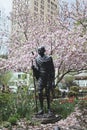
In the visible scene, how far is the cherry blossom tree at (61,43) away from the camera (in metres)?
18.5

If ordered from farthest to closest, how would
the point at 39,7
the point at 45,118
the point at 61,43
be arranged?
1. the point at 39,7
2. the point at 61,43
3. the point at 45,118

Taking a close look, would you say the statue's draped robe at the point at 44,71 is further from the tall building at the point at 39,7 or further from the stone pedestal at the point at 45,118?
the tall building at the point at 39,7

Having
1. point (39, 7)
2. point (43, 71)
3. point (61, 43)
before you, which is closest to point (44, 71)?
point (43, 71)

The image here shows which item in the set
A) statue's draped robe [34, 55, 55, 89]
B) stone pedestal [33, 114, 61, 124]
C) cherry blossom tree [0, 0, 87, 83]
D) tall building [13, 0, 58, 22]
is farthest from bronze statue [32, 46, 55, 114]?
tall building [13, 0, 58, 22]

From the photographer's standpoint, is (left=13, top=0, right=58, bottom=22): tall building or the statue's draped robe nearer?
the statue's draped robe

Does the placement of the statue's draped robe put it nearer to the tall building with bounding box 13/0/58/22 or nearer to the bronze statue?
the bronze statue

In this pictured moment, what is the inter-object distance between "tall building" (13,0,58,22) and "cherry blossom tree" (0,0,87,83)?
4.25 m

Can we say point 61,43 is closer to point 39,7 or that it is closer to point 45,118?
point 45,118

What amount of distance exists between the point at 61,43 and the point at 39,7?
1885 centimetres

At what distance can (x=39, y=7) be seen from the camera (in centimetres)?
3675

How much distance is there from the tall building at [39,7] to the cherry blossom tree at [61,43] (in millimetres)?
4251

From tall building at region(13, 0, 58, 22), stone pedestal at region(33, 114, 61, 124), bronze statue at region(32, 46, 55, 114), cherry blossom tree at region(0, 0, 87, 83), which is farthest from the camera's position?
tall building at region(13, 0, 58, 22)

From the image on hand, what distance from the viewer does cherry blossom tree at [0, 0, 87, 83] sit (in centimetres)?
1855

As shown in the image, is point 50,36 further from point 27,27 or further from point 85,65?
point 27,27
